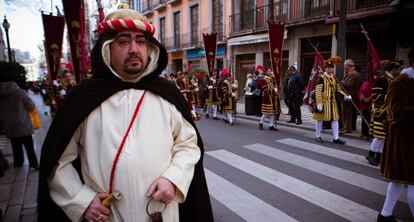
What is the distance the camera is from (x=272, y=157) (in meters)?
6.36

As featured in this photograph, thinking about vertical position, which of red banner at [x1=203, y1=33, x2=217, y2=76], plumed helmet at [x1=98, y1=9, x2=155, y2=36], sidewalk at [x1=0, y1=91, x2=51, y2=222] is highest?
red banner at [x1=203, y1=33, x2=217, y2=76]

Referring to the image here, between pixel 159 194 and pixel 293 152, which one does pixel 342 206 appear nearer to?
pixel 293 152

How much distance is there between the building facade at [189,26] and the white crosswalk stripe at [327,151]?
13010 millimetres

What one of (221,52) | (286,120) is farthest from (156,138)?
(221,52)

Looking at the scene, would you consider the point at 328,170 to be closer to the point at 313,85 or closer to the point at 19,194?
the point at 313,85

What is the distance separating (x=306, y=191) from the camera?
4523mm

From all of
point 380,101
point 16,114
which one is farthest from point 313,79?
point 16,114

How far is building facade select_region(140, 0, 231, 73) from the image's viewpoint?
21.7 m

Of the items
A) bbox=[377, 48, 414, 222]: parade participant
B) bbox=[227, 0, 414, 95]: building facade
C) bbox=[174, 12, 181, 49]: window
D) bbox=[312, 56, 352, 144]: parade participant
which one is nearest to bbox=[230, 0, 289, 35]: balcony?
bbox=[227, 0, 414, 95]: building facade

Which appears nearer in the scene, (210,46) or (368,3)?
(368,3)

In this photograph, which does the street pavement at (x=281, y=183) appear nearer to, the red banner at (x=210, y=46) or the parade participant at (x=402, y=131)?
the parade participant at (x=402, y=131)

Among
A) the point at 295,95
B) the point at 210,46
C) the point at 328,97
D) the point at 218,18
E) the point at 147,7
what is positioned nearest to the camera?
the point at 328,97

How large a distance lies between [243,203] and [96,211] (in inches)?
115

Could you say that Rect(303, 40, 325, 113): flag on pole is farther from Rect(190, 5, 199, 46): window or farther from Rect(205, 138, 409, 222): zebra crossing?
Rect(190, 5, 199, 46): window
